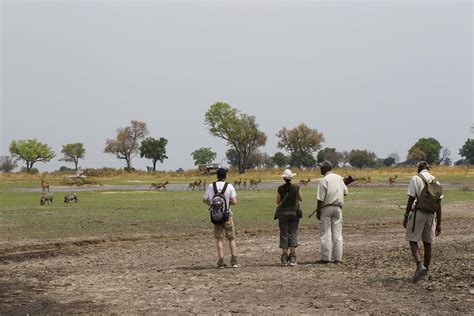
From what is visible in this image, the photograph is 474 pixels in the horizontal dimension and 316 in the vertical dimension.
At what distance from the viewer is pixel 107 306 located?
28.9 ft

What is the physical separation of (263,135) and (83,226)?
93880 mm

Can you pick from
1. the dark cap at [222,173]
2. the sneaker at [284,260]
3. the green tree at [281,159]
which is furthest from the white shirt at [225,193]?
the green tree at [281,159]

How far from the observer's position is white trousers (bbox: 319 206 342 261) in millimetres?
12453

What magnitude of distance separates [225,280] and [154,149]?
361 feet

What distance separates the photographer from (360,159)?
478 ft

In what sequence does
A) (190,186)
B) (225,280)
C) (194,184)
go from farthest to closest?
(190,186) → (194,184) → (225,280)

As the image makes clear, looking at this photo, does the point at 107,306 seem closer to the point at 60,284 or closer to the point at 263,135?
the point at 60,284

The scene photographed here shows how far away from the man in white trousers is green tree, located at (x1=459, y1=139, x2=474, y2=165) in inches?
4964

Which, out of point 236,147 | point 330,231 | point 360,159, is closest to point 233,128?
point 236,147

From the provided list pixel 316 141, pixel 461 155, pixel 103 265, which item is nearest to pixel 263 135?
pixel 316 141

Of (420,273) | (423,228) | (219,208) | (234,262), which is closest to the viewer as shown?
(420,273)

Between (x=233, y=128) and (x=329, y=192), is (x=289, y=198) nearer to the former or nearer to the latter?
(x=329, y=192)

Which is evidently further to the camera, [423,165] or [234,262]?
[234,262]

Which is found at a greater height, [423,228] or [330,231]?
[423,228]
